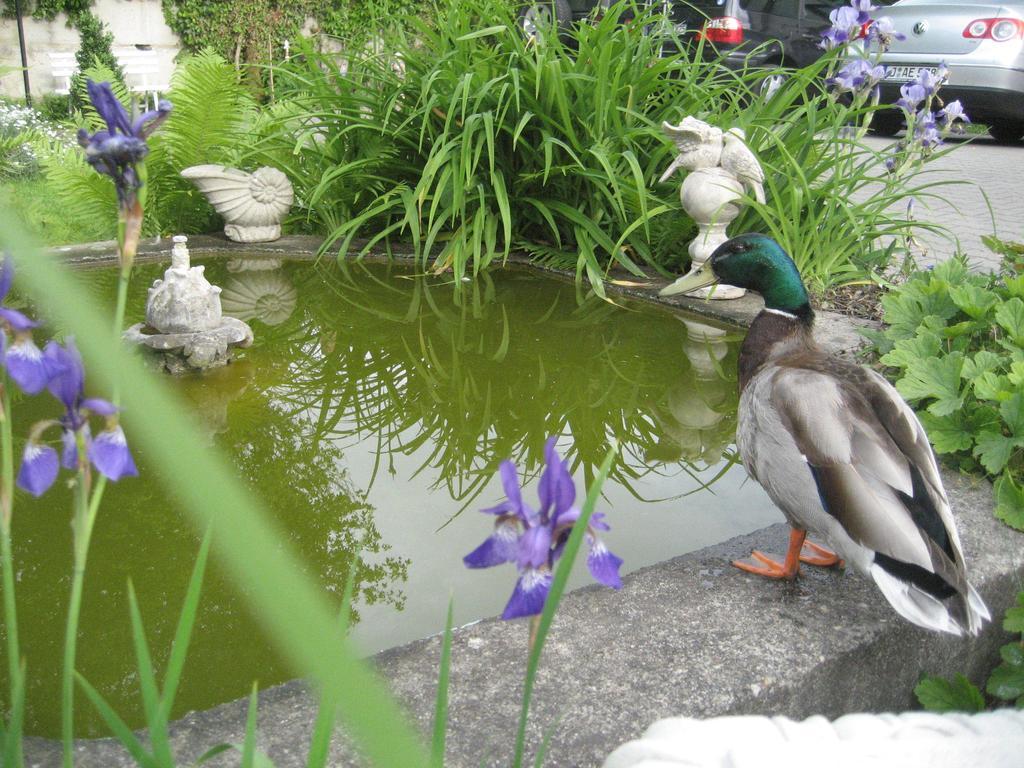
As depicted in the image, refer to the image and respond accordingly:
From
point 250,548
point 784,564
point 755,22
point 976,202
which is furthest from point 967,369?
point 755,22

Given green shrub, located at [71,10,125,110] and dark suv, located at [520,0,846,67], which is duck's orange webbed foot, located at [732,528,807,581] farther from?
green shrub, located at [71,10,125,110]

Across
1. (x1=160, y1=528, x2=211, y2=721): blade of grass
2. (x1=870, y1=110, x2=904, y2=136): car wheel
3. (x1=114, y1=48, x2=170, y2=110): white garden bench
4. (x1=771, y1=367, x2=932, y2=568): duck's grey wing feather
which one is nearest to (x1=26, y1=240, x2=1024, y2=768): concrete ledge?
(x1=771, y1=367, x2=932, y2=568): duck's grey wing feather

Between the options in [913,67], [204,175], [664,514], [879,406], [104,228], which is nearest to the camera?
[879,406]

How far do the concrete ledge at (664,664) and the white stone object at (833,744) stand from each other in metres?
0.61

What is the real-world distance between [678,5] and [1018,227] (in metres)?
4.86

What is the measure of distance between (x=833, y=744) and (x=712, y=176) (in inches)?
136

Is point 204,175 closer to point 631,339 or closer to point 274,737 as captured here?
point 631,339

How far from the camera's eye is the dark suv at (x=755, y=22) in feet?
29.5

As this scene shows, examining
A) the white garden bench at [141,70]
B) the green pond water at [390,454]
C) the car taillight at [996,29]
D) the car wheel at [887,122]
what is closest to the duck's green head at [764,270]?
the green pond water at [390,454]

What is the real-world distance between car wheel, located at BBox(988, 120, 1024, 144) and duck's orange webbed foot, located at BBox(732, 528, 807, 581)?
374 inches

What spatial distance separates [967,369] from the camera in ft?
7.05

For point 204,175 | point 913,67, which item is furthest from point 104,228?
point 913,67

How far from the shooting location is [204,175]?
4.73 m

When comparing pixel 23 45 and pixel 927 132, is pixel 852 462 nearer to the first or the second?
pixel 927 132
